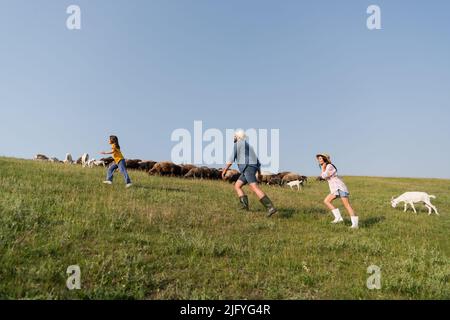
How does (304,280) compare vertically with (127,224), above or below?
below

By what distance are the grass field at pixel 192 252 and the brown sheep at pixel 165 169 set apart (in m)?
12.9

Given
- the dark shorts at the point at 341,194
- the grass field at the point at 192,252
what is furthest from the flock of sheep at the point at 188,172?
the grass field at the point at 192,252

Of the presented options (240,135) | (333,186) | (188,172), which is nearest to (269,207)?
(333,186)

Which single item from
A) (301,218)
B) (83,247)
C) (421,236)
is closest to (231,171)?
(301,218)

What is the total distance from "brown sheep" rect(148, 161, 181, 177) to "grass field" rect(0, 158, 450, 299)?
1289 cm

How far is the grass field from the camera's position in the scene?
627 centimetres

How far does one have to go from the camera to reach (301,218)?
41.7ft

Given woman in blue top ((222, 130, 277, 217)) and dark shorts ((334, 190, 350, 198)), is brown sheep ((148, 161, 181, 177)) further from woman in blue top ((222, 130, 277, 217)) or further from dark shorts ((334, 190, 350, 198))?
dark shorts ((334, 190, 350, 198))

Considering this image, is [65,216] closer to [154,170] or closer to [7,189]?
[7,189]

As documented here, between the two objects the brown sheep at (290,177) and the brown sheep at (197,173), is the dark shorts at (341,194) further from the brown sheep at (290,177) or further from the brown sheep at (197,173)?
the brown sheep at (290,177)

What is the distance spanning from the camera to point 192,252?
316 inches

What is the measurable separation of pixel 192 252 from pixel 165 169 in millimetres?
18276

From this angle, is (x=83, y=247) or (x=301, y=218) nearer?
(x=83, y=247)
